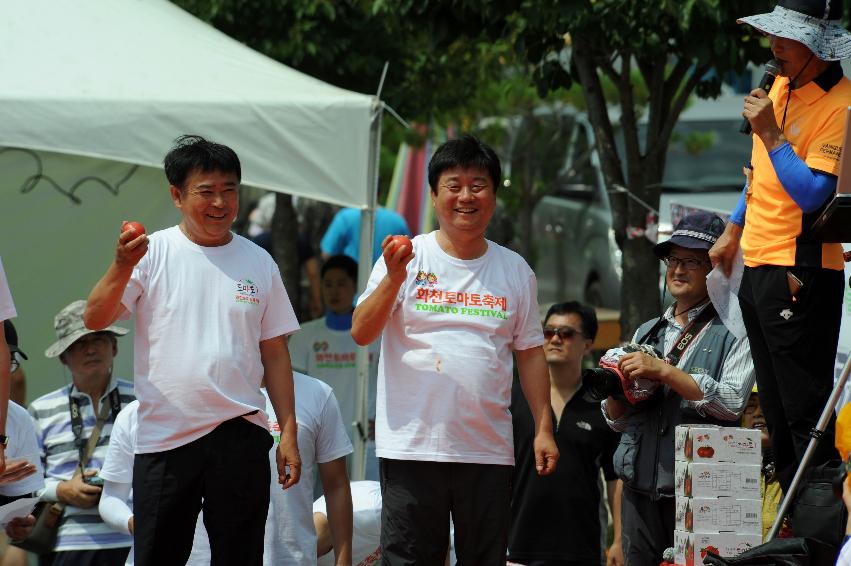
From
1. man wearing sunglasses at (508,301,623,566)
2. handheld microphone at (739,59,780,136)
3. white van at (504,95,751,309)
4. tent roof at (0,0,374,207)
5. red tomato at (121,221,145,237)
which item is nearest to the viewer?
red tomato at (121,221,145,237)

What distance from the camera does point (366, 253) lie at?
21.5ft

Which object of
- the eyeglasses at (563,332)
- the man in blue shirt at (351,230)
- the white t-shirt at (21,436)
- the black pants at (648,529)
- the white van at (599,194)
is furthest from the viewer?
the white van at (599,194)

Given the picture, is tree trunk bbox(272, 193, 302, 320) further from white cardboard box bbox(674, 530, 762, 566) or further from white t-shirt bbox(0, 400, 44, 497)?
white cardboard box bbox(674, 530, 762, 566)

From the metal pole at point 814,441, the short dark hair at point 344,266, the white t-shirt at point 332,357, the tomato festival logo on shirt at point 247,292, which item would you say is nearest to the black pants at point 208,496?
the tomato festival logo on shirt at point 247,292

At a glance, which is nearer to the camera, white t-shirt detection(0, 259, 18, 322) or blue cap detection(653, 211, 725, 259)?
white t-shirt detection(0, 259, 18, 322)

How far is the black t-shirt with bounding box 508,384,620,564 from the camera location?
586 centimetres

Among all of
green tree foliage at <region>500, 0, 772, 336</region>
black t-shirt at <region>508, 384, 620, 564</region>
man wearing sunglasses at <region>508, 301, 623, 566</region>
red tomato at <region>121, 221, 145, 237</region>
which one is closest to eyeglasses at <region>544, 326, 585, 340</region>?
man wearing sunglasses at <region>508, 301, 623, 566</region>

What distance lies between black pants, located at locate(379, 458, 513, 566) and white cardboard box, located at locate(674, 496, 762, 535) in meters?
0.63

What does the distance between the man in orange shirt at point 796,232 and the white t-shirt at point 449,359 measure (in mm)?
816

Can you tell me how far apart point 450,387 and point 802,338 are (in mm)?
1146

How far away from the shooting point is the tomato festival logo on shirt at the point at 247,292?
432cm

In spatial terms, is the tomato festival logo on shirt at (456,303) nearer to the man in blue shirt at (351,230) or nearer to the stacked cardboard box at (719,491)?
the stacked cardboard box at (719,491)

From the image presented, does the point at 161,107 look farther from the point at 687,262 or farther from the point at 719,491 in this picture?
the point at 719,491

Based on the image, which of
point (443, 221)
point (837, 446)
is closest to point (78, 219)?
point (443, 221)
